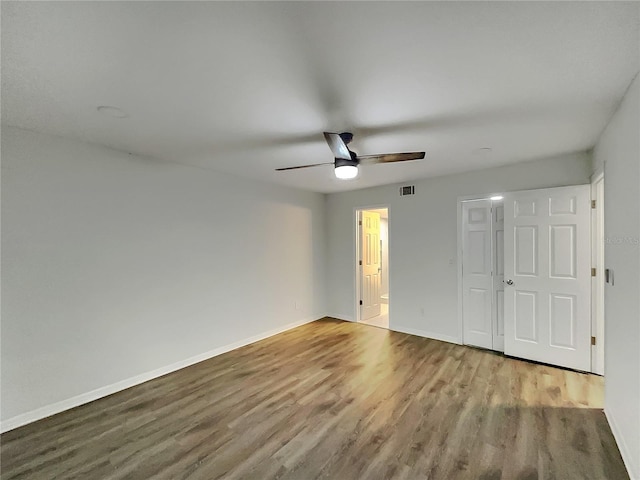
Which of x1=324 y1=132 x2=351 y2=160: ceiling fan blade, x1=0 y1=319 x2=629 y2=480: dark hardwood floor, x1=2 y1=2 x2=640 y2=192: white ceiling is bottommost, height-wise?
x1=0 y1=319 x2=629 y2=480: dark hardwood floor

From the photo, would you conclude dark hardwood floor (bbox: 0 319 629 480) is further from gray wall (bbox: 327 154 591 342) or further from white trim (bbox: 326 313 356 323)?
white trim (bbox: 326 313 356 323)

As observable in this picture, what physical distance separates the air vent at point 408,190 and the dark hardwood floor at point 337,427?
96.7 inches

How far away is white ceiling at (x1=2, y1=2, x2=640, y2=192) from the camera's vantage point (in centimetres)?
125

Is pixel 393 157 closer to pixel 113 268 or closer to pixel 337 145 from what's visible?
pixel 337 145

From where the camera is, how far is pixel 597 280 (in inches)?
122

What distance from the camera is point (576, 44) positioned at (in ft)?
4.67

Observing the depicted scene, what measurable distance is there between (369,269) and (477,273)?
81.7 inches

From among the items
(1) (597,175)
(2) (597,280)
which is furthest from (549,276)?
(1) (597,175)

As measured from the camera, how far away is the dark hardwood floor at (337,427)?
6.26 ft

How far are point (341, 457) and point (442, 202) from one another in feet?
11.4

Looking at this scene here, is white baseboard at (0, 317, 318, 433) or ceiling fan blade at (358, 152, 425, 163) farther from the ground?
ceiling fan blade at (358, 152, 425, 163)

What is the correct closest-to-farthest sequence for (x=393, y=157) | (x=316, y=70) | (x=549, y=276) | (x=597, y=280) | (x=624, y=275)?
(x=316, y=70), (x=624, y=275), (x=393, y=157), (x=597, y=280), (x=549, y=276)

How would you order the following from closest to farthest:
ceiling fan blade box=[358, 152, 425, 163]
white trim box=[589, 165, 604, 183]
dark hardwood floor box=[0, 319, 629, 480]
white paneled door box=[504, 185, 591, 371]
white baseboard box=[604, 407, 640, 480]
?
white baseboard box=[604, 407, 640, 480] < dark hardwood floor box=[0, 319, 629, 480] < ceiling fan blade box=[358, 152, 425, 163] < white trim box=[589, 165, 604, 183] < white paneled door box=[504, 185, 591, 371]

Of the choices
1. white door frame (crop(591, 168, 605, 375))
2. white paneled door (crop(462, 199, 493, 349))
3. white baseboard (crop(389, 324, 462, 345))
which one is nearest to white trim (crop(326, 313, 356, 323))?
white baseboard (crop(389, 324, 462, 345))
